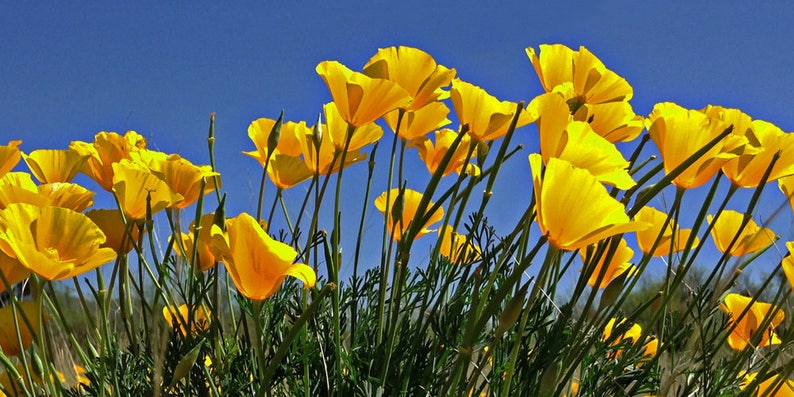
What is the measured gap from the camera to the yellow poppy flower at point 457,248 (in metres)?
1.22

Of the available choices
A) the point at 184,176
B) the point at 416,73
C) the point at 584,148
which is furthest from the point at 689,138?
the point at 184,176

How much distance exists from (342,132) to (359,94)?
193 millimetres

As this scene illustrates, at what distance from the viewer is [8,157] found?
4.03ft

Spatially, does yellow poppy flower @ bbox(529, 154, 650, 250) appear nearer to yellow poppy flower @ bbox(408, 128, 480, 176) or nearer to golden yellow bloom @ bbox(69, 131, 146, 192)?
yellow poppy flower @ bbox(408, 128, 480, 176)

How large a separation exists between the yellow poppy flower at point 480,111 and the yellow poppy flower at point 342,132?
0.58ft

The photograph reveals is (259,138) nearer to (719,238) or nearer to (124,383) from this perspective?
(124,383)

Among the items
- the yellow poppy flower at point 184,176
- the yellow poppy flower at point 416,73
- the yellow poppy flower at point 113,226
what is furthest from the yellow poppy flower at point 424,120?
the yellow poppy flower at point 113,226

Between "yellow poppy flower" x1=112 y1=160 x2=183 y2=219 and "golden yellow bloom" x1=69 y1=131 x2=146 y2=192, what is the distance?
0.19m

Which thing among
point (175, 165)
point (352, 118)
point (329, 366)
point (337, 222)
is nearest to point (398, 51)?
point (352, 118)

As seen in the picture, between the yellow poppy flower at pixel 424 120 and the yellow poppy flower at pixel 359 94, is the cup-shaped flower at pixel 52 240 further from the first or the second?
the yellow poppy flower at pixel 424 120

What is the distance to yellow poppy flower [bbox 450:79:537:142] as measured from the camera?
1.11 m

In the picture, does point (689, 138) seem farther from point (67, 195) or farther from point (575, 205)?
point (67, 195)

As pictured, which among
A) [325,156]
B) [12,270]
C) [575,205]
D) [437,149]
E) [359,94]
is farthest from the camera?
[437,149]

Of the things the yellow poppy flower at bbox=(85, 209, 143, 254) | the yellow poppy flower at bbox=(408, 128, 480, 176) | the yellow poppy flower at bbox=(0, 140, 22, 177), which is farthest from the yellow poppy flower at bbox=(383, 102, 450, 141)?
the yellow poppy flower at bbox=(0, 140, 22, 177)
